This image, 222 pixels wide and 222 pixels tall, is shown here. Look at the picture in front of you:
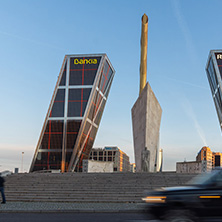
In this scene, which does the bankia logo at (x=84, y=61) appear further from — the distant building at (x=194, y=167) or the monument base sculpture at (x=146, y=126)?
the distant building at (x=194, y=167)

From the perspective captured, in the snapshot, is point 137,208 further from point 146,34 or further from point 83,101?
point 83,101

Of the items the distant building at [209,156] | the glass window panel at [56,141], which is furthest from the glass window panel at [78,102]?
the distant building at [209,156]

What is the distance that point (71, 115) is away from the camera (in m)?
64.8

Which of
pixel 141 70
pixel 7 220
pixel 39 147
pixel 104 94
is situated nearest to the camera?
pixel 7 220

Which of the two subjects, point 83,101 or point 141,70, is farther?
point 83,101

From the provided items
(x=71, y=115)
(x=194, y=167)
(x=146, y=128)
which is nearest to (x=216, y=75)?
(x=71, y=115)

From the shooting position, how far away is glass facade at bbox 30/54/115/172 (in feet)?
210

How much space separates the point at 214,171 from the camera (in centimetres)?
733

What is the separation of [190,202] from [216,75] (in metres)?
64.9

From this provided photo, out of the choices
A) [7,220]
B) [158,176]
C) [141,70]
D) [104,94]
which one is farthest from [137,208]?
[104,94]

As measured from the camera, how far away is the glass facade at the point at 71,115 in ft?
210

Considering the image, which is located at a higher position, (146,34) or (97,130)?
(146,34)

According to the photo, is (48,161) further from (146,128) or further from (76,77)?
(146,128)

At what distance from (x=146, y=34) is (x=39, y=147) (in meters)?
30.2
